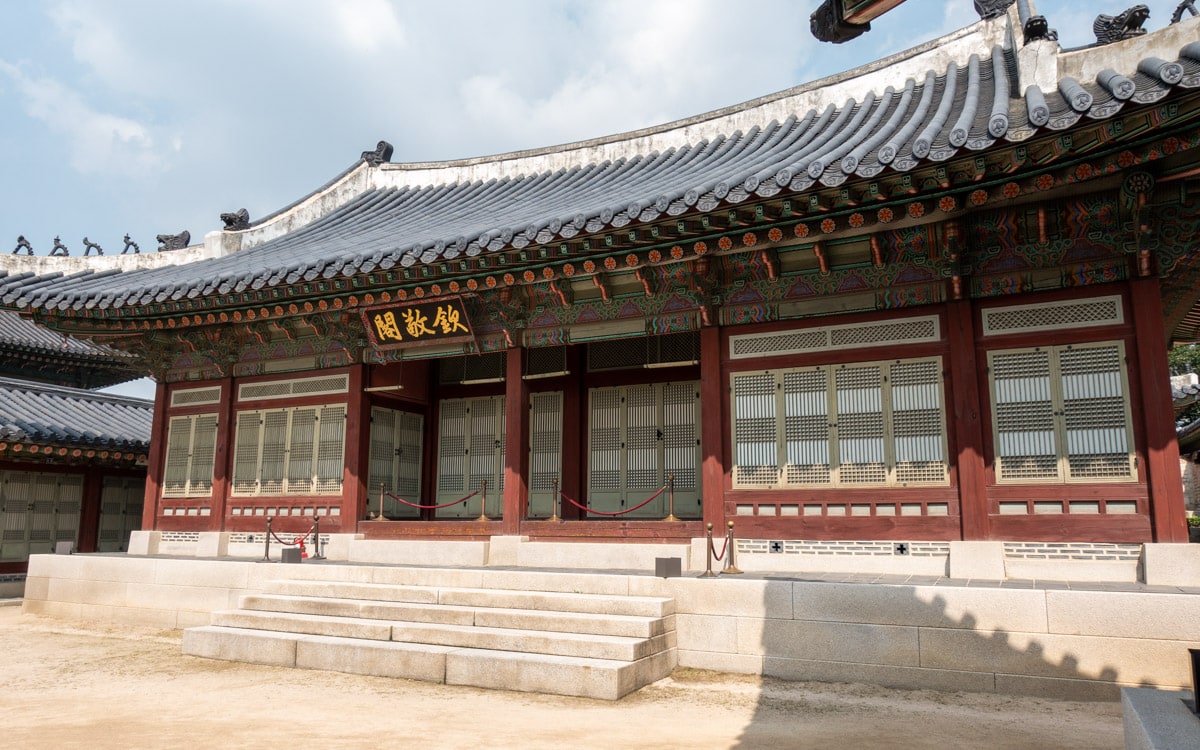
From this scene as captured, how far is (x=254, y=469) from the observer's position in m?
14.0

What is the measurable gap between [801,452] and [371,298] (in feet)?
20.8

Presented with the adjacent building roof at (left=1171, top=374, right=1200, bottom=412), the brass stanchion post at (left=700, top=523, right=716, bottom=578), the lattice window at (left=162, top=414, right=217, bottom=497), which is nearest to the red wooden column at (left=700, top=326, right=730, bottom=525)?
the brass stanchion post at (left=700, top=523, right=716, bottom=578)

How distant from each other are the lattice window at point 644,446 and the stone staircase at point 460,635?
4094mm

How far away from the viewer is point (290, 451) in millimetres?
13656

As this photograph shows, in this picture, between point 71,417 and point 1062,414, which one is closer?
point 1062,414

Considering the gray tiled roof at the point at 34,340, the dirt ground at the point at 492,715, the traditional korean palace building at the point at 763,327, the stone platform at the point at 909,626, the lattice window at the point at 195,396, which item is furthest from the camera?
the gray tiled roof at the point at 34,340

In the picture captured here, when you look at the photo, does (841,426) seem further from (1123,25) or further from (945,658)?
(1123,25)

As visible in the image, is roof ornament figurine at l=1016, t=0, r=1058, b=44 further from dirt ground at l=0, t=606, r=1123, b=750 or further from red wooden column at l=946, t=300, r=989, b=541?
dirt ground at l=0, t=606, r=1123, b=750

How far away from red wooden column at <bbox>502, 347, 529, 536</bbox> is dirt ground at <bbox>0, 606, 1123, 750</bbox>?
3622 mm

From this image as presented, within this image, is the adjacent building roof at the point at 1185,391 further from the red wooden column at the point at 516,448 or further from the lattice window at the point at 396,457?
the lattice window at the point at 396,457

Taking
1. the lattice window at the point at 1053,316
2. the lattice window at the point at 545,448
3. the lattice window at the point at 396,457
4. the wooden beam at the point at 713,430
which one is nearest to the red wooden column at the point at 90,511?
the lattice window at the point at 396,457

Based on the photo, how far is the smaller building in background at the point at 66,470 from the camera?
16.8 metres

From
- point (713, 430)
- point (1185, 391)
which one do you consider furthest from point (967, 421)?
point (1185, 391)

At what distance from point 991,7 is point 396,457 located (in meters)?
11.6
